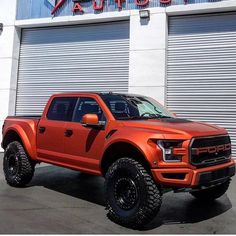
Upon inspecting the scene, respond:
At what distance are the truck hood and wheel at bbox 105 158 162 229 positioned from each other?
0.55 m

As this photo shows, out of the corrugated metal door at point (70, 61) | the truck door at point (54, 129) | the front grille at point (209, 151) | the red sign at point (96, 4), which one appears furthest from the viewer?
the corrugated metal door at point (70, 61)

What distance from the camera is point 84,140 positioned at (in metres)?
6.12

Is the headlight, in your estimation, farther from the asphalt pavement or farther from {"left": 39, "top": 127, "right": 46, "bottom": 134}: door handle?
{"left": 39, "top": 127, "right": 46, "bottom": 134}: door handle

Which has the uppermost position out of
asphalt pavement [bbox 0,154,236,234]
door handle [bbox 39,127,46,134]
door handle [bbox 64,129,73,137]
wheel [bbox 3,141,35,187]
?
door handle [bbox 39,127,46,134]

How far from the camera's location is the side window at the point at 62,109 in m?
6.73

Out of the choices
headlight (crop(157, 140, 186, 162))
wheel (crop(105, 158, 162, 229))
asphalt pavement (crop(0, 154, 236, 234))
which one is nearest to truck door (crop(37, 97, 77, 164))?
asphalt pavement (crop(0, 154, 236, 234))

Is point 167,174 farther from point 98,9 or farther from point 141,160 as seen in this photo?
point 98,9

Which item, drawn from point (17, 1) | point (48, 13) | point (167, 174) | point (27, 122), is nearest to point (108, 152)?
point (167, 174)

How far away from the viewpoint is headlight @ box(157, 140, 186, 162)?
493cm

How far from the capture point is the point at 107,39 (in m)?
13.5

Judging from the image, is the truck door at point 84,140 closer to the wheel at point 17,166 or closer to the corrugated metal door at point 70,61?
the wheel at point 17,166

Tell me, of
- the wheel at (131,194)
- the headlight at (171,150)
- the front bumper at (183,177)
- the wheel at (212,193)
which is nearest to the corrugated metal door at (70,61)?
the wheel at (212,193)

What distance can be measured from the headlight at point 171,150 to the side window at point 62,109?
225 centimetres

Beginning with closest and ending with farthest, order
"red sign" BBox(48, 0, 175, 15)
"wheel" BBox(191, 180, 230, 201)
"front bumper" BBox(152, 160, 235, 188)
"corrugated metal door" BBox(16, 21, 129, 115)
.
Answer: "front bumper" BBox(152, 160, 235, 188) < "wheel" BBox(191, 180, 230, 201) < "red sign" BBox(48, 0, 175, 15) < "corrugated metal door" BBox(16, 21, 129, 115)
